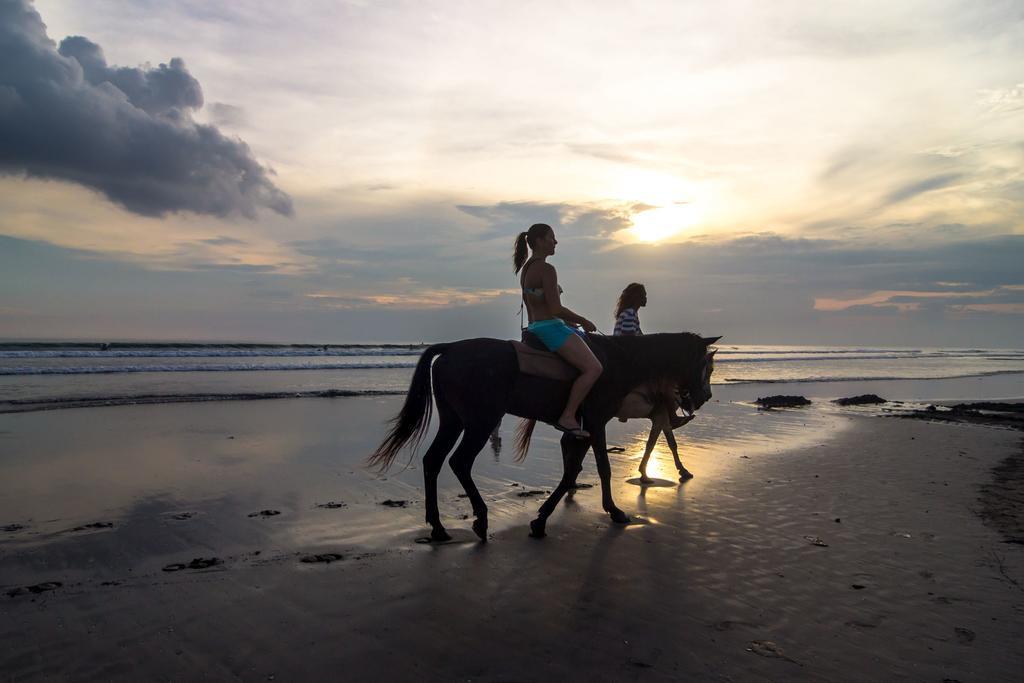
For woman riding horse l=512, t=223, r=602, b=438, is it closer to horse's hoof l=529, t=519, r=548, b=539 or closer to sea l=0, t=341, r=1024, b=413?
horse's hoof l=529, t=519, r=548, b=539

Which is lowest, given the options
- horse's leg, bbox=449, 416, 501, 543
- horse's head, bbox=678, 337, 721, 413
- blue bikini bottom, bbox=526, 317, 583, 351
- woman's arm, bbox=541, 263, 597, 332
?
horse's leg, bbox=449, 416, 501, 543

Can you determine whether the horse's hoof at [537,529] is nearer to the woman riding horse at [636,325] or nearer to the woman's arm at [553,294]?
the woman's arm at [553,294]

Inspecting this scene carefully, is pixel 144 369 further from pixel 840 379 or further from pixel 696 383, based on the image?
pixel 840 379

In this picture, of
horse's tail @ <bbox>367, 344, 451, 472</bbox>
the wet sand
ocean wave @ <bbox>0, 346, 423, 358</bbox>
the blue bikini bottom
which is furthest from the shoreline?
ocean wave @ <bbox>0, 346, 423, 358</bbox>

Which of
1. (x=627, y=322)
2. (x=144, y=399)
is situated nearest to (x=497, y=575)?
(x=627, y=322)

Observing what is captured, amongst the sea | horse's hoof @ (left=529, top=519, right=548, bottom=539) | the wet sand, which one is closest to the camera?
the wet sand

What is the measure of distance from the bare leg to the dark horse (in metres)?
0.15

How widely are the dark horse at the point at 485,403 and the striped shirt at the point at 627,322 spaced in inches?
75.6

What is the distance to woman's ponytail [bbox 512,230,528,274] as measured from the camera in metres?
5.96

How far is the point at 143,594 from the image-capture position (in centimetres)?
382

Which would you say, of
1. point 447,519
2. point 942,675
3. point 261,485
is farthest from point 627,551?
point 261,485

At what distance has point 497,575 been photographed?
4.33 meters

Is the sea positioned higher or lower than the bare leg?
lower

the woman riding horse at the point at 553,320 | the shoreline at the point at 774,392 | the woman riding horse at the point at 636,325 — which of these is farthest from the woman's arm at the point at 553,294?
the shoreline at the point at 774,392
